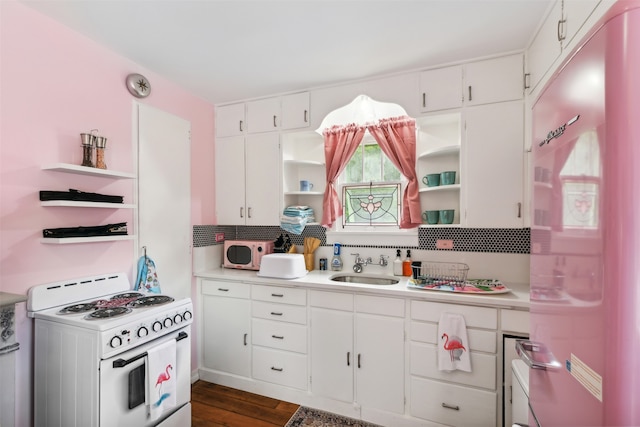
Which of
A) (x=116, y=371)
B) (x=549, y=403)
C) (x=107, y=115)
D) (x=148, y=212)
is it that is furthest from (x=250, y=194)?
(x=549, y=403)

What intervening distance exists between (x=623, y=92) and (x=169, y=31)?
2.22 m

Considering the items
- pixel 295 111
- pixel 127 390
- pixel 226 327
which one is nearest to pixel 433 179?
pixel 295 111

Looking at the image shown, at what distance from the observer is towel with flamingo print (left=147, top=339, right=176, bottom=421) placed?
166cm

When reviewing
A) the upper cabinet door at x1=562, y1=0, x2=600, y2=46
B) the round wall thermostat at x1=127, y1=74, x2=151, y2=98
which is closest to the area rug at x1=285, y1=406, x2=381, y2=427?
the upper cabinet door at x1=562, y1=0, x2=600, y2=46

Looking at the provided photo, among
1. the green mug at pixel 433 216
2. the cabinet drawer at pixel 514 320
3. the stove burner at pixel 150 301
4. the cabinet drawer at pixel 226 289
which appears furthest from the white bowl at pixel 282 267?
the cabinet drawer at pixel 514 320

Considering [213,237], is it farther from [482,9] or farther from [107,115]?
[482,9]

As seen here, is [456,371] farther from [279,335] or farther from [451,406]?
[279,335]

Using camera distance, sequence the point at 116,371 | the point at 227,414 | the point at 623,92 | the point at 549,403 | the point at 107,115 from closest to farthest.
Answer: the point at 623,92
the point at 549,403
the point at 116,371
the point at 107,115
the point at 227,414

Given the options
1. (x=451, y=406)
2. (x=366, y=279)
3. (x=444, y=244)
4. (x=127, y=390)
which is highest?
(x=444, y=244)

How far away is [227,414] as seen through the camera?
7.37 ft

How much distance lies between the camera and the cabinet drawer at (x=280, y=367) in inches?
92.8

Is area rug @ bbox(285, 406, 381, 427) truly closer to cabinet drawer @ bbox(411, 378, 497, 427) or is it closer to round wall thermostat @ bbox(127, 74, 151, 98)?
cabinet drawer @ bbox(411, 378, 497, 427)

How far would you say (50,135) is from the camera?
5.75 ft

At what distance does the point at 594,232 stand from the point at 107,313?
2080mm
